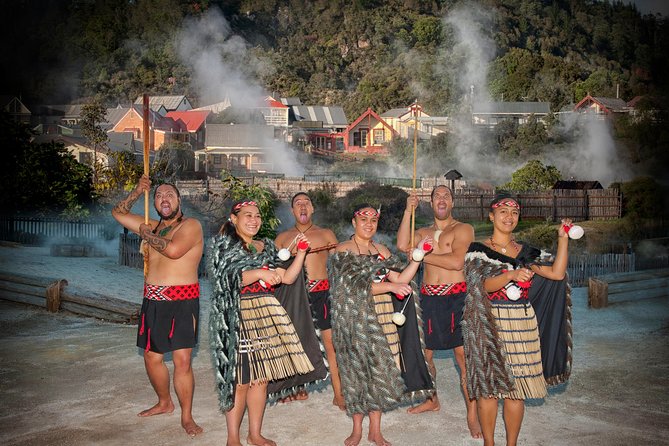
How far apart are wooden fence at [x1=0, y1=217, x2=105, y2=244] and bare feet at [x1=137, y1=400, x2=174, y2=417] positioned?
16.5 m

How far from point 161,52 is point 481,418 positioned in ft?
269

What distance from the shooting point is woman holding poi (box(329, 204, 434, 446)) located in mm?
5535

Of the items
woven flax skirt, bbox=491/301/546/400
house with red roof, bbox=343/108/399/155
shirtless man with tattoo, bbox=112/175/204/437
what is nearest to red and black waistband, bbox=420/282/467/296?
woven flax skirt, bbox=491/301/546/400

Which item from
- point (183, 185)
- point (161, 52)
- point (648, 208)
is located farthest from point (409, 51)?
point (648, 208)

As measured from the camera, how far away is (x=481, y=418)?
541cm

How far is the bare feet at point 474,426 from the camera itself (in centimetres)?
610

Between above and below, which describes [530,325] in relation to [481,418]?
above

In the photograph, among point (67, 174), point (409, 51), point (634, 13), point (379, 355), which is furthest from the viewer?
point (409, 51)

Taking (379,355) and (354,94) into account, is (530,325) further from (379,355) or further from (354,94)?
(354,94)

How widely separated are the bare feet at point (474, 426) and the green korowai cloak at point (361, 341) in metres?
0.74

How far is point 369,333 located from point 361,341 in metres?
0.08

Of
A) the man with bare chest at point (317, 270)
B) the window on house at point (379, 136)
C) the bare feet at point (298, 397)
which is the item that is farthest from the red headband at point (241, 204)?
the window on house at point (379, 136)

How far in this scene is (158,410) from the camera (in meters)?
6.62

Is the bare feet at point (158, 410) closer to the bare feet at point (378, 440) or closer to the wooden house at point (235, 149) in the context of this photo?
the bare feet at point (378, 440)
